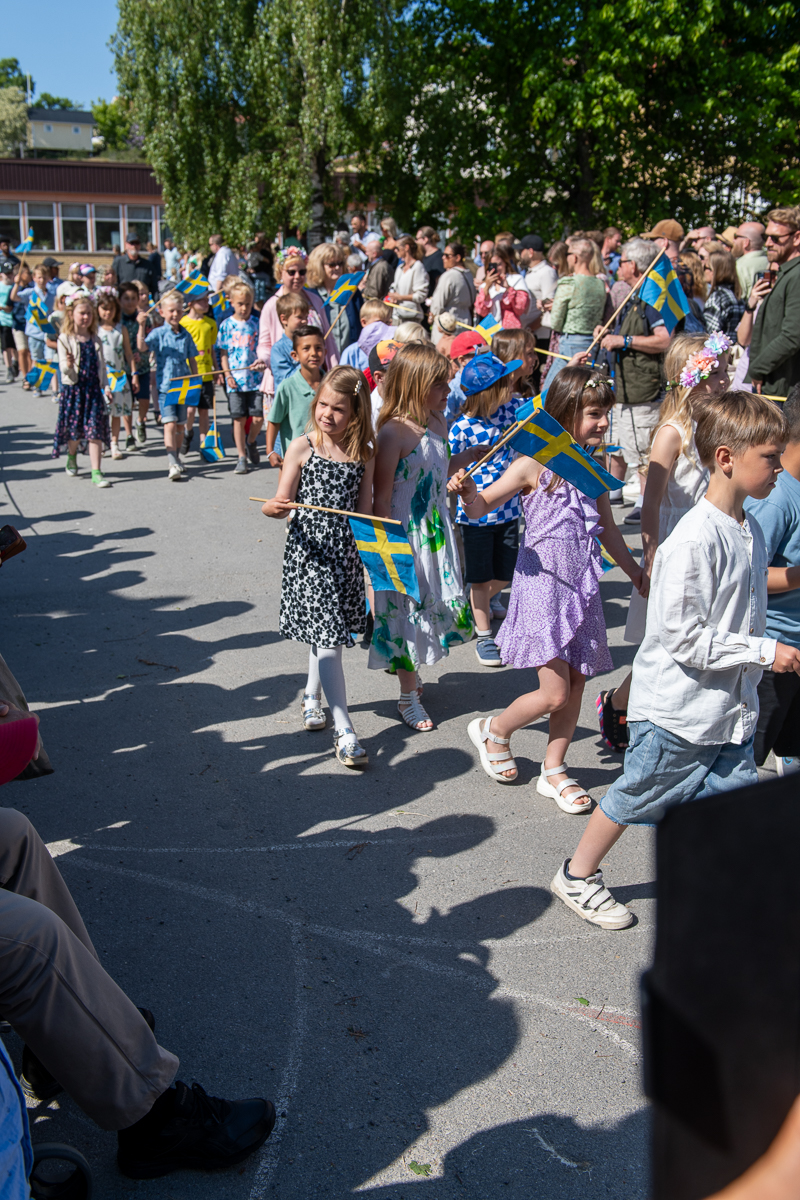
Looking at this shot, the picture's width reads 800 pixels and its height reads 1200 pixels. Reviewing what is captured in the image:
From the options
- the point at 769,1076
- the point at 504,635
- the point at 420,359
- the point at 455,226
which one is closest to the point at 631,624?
the point at 504,635

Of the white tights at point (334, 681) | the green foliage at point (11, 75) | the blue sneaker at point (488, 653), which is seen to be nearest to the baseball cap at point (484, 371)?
the blue sneaker at point (488, 653)

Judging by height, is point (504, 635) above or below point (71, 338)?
below

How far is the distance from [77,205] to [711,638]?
56.2 m

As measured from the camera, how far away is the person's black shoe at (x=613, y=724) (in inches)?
183

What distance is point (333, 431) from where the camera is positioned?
175 inches

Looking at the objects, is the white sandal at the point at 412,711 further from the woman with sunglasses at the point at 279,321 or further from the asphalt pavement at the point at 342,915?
the woman with sunglasses at the point at 279,321

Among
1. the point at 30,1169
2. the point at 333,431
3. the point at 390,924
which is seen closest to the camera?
the point at 30,1169

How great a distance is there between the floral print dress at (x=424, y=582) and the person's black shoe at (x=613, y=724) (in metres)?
0.80

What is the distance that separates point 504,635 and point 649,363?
4.61m

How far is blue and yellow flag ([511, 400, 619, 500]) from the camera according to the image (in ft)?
12.4

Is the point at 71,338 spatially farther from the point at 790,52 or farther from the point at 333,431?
the point at 790,52

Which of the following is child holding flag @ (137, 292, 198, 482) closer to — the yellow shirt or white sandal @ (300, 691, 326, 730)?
the yellow shirt

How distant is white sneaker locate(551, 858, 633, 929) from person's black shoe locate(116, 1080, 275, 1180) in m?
1.38

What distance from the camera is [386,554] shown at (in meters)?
4.21
